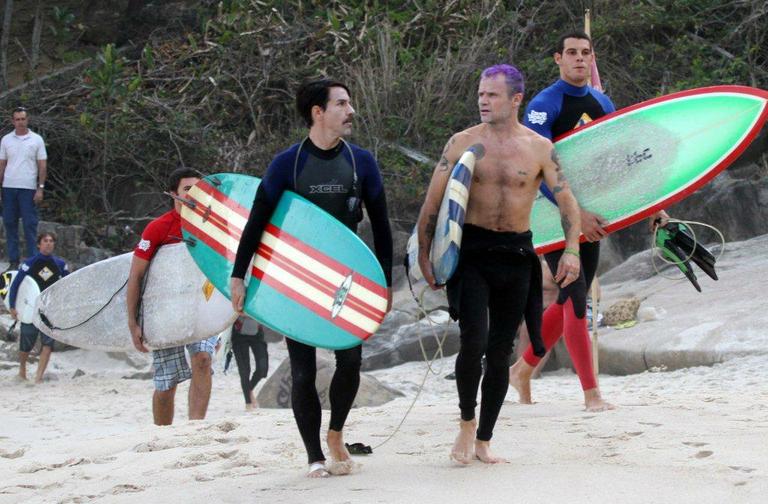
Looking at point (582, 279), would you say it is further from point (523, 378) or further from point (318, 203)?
point (318, 203)

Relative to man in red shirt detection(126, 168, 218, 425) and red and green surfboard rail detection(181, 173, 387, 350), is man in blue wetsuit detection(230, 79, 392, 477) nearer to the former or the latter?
red and green surfboard rail detection(181, 173, 387, 350)

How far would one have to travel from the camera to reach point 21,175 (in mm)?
12836

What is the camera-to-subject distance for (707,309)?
8.77 metres

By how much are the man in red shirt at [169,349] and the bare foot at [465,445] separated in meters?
2.24

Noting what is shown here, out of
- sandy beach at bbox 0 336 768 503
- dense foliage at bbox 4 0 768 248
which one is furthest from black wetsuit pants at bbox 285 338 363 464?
dense foliage at bbox 4 0 768 248

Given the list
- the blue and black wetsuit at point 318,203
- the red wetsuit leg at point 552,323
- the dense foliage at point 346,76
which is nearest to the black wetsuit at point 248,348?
the red wetsuit leg at point 552,323

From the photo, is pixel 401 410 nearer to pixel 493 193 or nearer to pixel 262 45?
pixel 493 193

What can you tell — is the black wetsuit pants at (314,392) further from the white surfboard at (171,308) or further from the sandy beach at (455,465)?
the white surfboard at (171,308)

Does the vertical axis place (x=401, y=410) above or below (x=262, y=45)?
below

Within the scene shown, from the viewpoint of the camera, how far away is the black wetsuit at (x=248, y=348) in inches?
353

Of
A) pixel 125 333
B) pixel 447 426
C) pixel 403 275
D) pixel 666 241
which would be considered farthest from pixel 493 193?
pixel 403 275

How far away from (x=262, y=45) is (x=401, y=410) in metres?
8.80

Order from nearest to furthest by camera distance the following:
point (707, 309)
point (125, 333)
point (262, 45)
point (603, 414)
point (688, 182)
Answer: point (603, 414) → point (688, 182) → point (125, 333) → point (707, 309) → point (262, 45)

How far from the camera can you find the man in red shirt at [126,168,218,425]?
6.34 metres
